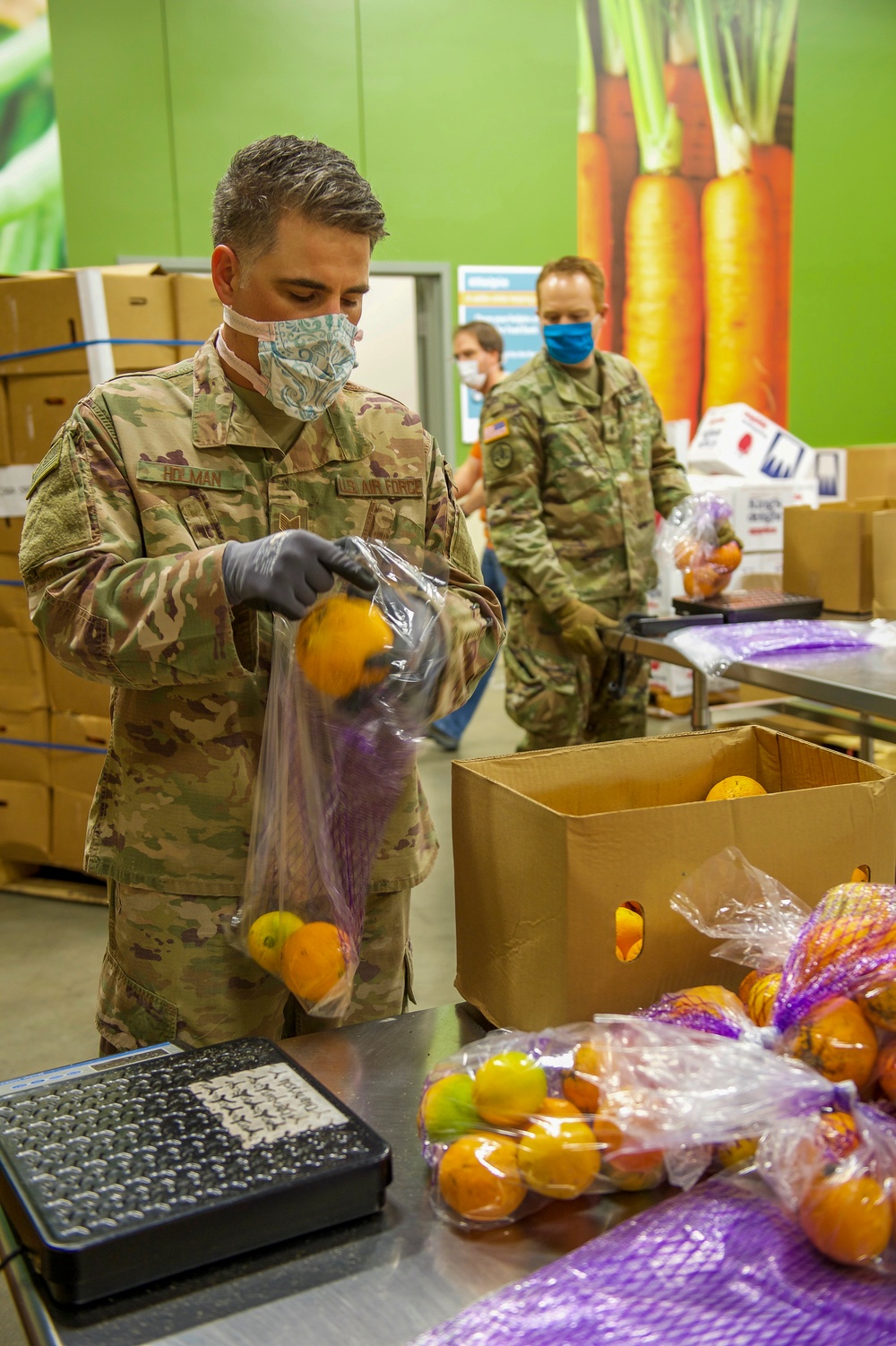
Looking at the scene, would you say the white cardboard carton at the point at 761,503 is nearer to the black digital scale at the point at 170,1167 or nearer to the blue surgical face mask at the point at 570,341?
the blue surgical face mask at the point at 570,341

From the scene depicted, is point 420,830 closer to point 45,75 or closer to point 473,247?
point 45,75

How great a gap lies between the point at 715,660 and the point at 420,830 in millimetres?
1235

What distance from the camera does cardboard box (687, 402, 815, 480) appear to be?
16.1 ft

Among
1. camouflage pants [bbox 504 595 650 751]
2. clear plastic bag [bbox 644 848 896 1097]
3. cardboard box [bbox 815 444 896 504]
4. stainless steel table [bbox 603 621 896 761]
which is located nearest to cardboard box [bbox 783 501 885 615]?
stainless steel table [bbox 603 621 896 761]

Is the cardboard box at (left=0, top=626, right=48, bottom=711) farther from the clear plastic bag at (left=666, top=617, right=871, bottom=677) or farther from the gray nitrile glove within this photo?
the gray nitrile glove

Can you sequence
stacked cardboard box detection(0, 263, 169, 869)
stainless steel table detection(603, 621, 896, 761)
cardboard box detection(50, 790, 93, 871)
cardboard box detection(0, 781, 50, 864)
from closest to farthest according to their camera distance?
1. stainless steel table detection(603, 621, 896, 761)
2. stacked cardboard box detection(0, 263, 169, 869)
3. cardboard box detection(50, 790, 93, 871)
4. cardboard box detection(0, 781, 50, 864)

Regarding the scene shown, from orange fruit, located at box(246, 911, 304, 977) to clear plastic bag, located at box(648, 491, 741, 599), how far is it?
6.43 ft

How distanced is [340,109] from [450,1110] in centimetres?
605

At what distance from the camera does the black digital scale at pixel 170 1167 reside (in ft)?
2.15

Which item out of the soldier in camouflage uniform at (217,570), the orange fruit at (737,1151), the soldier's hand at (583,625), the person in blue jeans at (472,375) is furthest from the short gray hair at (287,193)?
the person in blue jeans at (472,375)

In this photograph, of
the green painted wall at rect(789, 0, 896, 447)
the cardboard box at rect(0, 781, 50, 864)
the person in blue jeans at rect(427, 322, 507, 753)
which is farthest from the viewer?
the green painted wall at rect(789, 0, 896, 447)

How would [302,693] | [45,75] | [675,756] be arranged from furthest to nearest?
1. [45,75]
2. [675,756]
3. [302,693]

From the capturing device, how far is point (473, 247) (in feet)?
20.6

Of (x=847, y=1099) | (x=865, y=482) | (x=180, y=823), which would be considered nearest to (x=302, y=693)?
(x=180, y=823)
